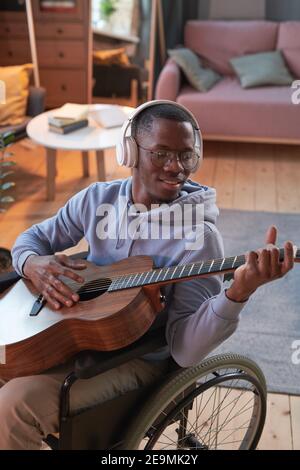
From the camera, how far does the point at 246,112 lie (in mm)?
3535

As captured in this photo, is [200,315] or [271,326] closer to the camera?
[200,315]

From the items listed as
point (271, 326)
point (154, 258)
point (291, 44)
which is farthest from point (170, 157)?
point (291, 44)

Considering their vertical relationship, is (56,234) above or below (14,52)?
below

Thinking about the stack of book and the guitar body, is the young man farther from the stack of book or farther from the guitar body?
the stack of book

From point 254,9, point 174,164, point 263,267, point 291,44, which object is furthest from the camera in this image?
point 254,9

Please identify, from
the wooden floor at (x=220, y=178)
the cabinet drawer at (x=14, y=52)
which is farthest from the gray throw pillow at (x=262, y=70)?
the cabinet drawer at (x=14, y=52)

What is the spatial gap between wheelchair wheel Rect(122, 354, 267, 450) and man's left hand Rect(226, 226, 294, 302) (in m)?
0.26

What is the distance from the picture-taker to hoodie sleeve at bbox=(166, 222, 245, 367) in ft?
3.76

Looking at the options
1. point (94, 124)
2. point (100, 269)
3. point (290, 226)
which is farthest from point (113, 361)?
point (94, 124)

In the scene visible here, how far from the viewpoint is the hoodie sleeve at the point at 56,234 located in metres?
1.49

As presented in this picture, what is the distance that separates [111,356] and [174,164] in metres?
0.47

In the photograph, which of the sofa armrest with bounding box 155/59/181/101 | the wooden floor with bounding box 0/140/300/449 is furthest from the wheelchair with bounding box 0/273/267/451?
the sofa armrest with bounding box 155/59/181/101

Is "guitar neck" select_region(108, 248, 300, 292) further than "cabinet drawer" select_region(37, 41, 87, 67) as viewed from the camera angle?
No

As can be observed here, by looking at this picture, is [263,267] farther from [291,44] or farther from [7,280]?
[291,44]
